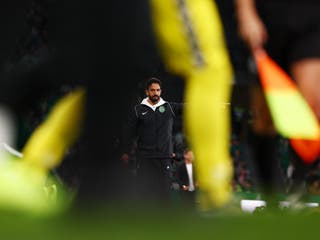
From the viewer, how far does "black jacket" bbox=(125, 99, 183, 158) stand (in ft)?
6.26

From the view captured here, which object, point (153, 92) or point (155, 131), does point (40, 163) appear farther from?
point (155, 131)

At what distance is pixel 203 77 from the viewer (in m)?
1.65

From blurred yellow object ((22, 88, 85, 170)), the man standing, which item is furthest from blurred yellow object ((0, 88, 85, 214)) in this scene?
the man standing

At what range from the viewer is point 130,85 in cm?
134

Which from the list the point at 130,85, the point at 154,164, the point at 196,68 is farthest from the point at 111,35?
the point at 154,164

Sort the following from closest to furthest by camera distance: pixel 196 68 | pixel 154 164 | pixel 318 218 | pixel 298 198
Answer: pixel 318 218, pixel 196 68, pixel 154 164, pixel 298 198

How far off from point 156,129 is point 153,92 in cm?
20

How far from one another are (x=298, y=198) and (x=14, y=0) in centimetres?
111

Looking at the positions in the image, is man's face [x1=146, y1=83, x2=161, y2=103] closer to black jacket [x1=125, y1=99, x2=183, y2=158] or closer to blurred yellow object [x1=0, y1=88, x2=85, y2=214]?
black jacket [x1=125, y1=99, x2=183, y2=158]

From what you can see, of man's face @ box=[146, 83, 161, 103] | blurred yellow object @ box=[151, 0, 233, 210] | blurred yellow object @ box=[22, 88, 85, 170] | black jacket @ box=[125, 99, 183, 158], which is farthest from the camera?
black jacket @ box=[125, 99, 183, 158]

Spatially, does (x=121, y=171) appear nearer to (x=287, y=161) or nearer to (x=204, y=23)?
(x=204, y=23)

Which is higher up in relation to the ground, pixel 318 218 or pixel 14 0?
pixel 14 0

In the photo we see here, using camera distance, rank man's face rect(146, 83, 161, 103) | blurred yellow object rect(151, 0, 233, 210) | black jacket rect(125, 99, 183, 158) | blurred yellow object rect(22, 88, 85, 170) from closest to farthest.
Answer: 1. blurred yellow object rect(22, 88, 85, 170)
2. blurred yellow object rect(151, 0, 233, 210)
3. man's face rect(146, 83, 161, 103)
4. black jacket rect(125, 99, 183, 158)

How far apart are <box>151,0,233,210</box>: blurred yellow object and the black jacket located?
0.56ft
